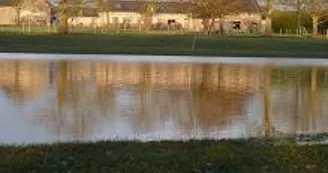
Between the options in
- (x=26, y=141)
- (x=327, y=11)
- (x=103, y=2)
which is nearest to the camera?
(x=26, y=141)

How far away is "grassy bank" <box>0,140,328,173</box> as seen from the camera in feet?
30.9

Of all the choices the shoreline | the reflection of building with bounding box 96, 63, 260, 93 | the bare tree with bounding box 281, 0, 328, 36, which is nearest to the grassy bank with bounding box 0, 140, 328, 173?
the reflection of building with bounding box 96, 63, 260, 93

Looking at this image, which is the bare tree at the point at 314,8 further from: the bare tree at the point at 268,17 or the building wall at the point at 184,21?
the building wall at the point at 184,21

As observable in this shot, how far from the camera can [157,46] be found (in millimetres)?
51562

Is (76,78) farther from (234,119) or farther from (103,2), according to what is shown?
(103,2)

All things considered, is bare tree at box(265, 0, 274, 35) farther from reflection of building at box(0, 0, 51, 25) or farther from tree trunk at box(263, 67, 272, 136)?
tree trunk at box(263, 67, 272, 136)

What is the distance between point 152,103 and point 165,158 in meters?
9.17

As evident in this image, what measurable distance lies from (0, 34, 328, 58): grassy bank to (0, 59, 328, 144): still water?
14676 mm

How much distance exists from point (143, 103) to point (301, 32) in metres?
65.8

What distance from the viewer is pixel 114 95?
21.1 m

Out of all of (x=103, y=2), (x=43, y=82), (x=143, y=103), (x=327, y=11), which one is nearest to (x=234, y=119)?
(x=143, y=103)

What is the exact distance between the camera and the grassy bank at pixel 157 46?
47.4 metres

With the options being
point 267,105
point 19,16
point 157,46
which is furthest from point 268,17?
point 267,105

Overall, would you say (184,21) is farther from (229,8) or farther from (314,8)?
(314,8)
